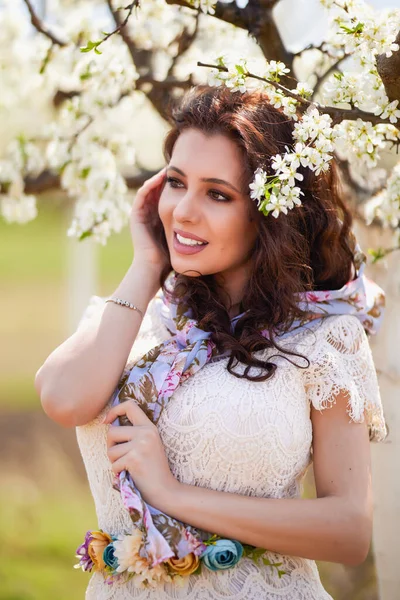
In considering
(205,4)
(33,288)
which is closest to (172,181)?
(205,4)

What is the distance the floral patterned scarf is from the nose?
0.31 metres

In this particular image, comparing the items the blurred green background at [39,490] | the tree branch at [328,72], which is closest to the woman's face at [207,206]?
the tree branch at [328,72]

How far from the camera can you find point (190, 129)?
213 centimetres

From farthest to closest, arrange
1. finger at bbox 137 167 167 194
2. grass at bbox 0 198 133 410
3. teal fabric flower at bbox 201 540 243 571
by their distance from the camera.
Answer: grass at bbox 0 198 133 410, finger at bbox 137 167 167 194, teal fabric flower at bbox 201 540 243 571

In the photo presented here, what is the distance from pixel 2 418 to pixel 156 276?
990cm

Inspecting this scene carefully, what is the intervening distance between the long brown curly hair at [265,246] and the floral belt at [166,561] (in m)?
0.43

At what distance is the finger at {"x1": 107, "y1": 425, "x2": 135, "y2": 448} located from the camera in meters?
1.92

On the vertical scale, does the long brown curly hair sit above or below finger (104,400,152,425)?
above

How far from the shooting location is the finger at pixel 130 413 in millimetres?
1943

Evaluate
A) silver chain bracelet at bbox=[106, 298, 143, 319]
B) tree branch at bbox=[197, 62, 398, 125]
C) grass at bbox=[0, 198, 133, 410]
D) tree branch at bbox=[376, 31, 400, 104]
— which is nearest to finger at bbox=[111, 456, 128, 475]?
silver chain bracelet at bbox=[106, 298, 143, 319]

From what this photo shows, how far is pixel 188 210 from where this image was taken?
2012 mm

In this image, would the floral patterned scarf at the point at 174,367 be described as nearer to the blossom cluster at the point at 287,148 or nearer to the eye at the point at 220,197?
the eye at the point at 220,197

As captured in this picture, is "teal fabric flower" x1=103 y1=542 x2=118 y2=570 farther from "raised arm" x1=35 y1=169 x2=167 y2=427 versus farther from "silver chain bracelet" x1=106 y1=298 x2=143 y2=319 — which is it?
"silver chain bracelet" x1=106 y1=298 x2=143 y2=319

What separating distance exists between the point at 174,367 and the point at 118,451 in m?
0.26
